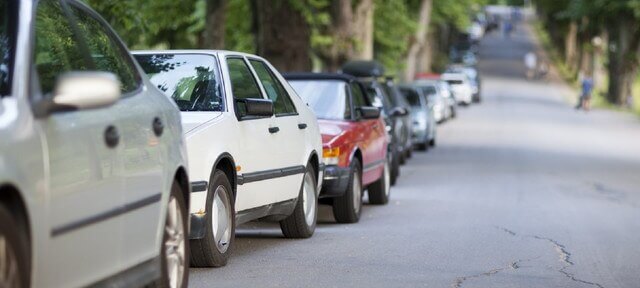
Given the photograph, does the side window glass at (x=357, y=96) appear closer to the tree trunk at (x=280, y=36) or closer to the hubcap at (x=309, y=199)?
the hubcap at (x=309, y=199)

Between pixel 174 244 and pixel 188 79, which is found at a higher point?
pixel 188 79

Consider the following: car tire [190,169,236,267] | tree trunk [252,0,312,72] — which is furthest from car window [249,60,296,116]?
tree trunk [252,0,312,72]

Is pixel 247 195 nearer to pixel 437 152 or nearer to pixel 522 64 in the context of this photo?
pixel 437 152

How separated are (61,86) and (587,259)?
6.60 m

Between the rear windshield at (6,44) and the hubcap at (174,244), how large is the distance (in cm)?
152

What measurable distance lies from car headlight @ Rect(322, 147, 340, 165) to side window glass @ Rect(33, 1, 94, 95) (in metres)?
7.39

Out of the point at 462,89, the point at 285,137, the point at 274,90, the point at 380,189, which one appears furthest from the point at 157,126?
the point at 462,89

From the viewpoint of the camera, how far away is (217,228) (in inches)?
408

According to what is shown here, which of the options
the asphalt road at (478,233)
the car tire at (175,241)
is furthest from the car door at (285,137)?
the car tire at (175,241)

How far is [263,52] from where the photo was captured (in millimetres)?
27062

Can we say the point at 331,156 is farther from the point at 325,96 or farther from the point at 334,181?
the point at 325,96

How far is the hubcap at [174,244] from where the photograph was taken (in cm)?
764

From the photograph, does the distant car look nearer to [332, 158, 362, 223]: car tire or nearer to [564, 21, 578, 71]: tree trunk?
[332, 158, 362, 223]: car tire

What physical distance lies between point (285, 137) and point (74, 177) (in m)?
5.98
